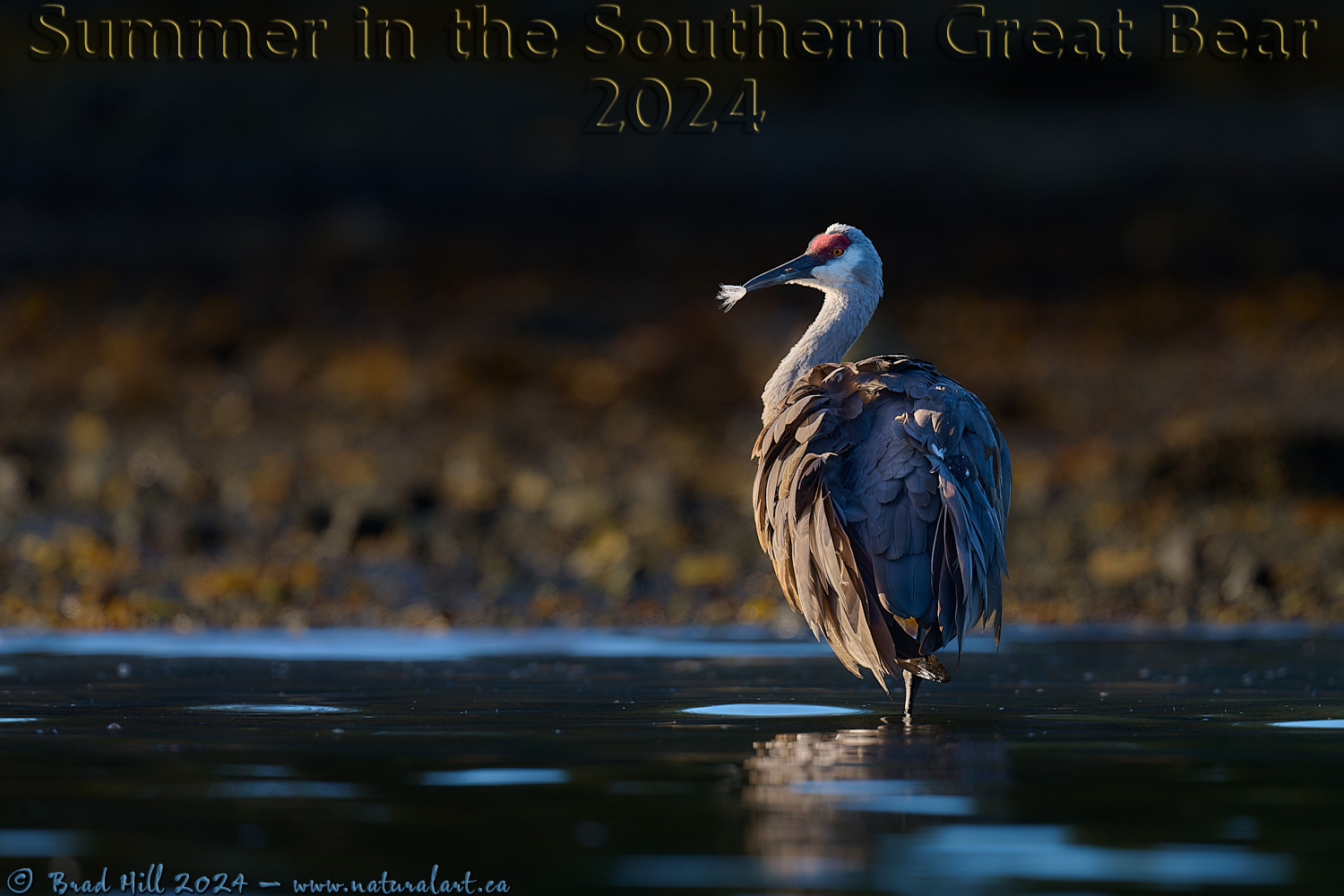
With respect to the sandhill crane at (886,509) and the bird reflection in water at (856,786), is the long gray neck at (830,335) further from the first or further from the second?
the bird reflection in water at (856,786)

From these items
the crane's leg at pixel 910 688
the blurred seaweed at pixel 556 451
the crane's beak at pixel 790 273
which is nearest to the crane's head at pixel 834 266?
the crane's beak at pixel 790 273

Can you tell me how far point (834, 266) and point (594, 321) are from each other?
1799 centimetres

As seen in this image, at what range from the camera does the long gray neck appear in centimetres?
1041

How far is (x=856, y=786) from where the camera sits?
258 inches

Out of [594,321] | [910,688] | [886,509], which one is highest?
Answer: [594,321]

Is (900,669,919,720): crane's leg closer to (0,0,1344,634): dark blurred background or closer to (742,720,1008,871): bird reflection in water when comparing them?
(742,720,1008,871): bird reflection in water

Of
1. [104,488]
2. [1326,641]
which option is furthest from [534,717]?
[104,488]

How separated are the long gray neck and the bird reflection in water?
102 inches

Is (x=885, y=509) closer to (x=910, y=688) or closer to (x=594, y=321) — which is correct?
(x=910, y=688)

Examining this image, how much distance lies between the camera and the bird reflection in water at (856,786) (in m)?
5.69

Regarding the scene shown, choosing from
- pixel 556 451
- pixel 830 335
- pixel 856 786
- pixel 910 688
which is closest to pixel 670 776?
pixel 856 786

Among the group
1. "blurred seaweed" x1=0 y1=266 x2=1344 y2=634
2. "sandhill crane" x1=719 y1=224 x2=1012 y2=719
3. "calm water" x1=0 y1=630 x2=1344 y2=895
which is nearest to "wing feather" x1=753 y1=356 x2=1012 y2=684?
"sandhill crane" x1=719 y1=224 x2=1012 y2=719

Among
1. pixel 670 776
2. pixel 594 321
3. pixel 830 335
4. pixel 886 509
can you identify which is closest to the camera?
pixel 670 776

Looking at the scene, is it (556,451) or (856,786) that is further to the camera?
(556,451)
